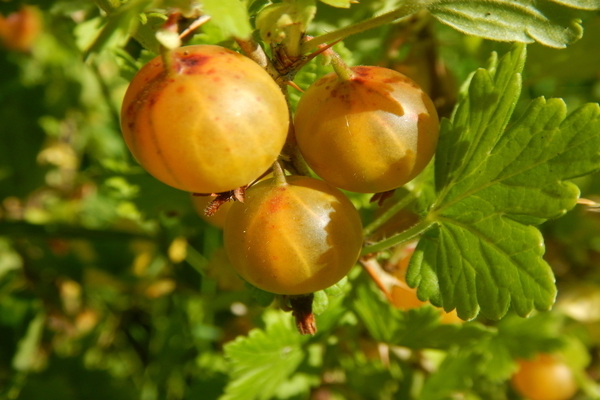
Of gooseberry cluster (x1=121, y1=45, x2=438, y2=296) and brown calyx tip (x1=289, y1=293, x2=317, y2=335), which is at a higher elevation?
gooseberry cluster (x1=121, y1=45, x2=438, y2=296)

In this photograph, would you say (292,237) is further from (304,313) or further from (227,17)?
(227,17)

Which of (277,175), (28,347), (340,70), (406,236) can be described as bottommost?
(28,347)

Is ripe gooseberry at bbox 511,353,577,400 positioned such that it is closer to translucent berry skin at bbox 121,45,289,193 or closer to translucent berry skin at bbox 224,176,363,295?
translucent berry skin at bbox 224,176,363,295

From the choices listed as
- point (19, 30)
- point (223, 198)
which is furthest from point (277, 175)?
point (19, 30)

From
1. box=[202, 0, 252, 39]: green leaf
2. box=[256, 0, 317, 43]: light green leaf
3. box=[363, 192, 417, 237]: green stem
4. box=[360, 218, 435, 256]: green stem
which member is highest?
box=[202, 0, 252, 39]: green leaf

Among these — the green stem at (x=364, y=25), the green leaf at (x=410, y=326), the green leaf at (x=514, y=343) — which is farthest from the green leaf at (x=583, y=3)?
the green leaf at (x=514, y=343)

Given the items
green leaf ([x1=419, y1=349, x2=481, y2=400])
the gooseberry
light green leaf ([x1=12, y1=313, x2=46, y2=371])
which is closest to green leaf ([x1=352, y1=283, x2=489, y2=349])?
green leaf ([x1=419, y1=349, x2=481, y2=400])
